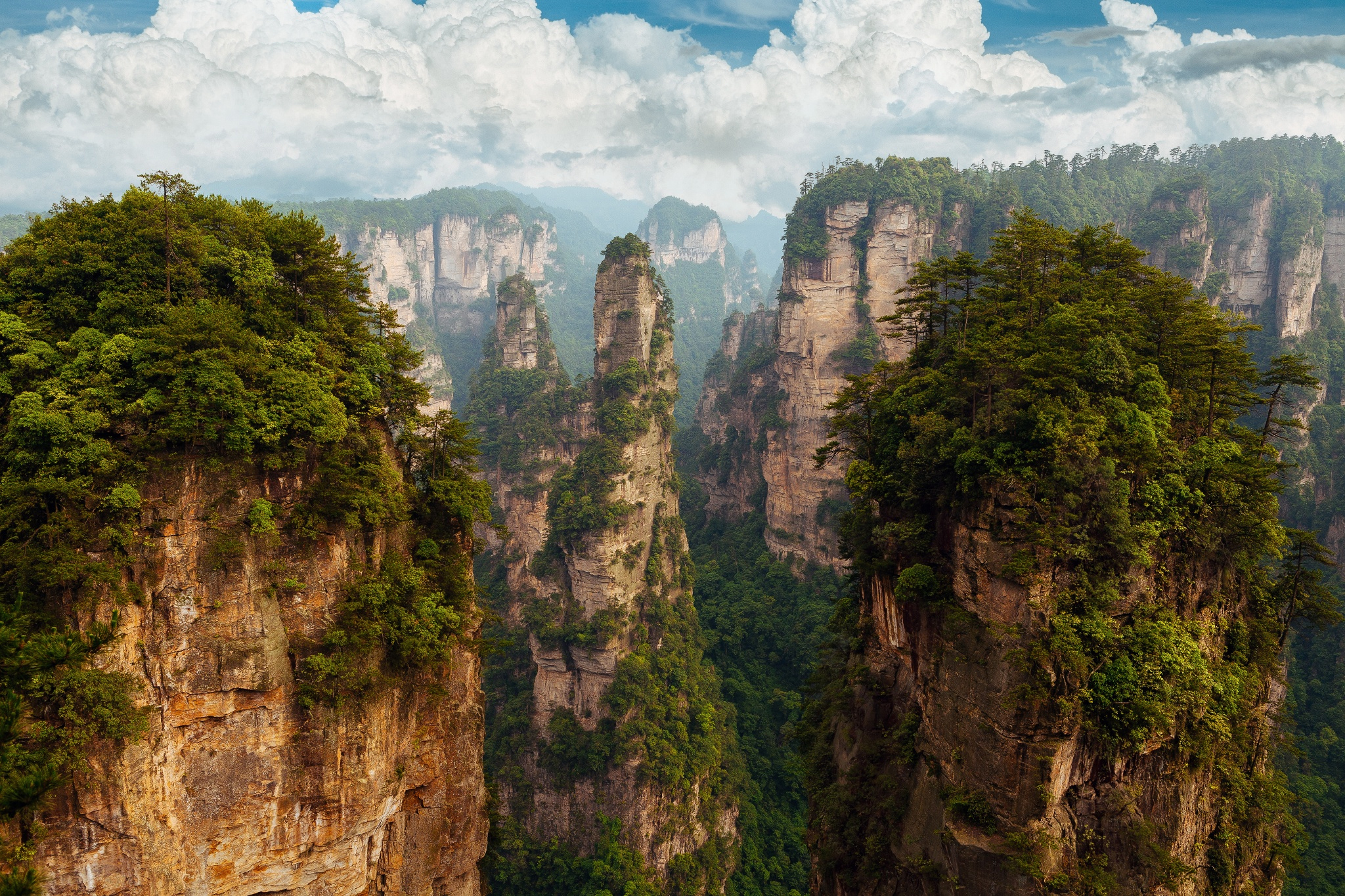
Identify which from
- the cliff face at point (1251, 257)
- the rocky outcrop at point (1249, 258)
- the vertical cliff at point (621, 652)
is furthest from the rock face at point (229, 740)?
the rocky outcrop at point (1249, 258)

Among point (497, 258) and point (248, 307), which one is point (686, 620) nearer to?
point (248, 307)

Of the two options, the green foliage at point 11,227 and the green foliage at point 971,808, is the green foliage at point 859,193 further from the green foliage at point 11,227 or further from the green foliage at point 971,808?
the green foliage at point 11,227

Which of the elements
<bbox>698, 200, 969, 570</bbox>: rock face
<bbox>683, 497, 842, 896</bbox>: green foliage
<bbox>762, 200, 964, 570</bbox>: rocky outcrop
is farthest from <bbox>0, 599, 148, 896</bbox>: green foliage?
<bbox>762, 200, 964, 570</bbox>: rocky outcrop

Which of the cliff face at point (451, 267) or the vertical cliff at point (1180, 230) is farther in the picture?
the cliff face at point (451, 267)


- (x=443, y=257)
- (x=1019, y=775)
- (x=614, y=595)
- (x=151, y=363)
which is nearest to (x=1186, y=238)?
(x=614, y=595)

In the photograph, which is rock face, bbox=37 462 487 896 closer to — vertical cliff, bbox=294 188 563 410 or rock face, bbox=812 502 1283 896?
rock face, bbox=812 502 1283 896

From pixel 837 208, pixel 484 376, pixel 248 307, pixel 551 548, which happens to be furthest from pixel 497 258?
pixel 248 307
